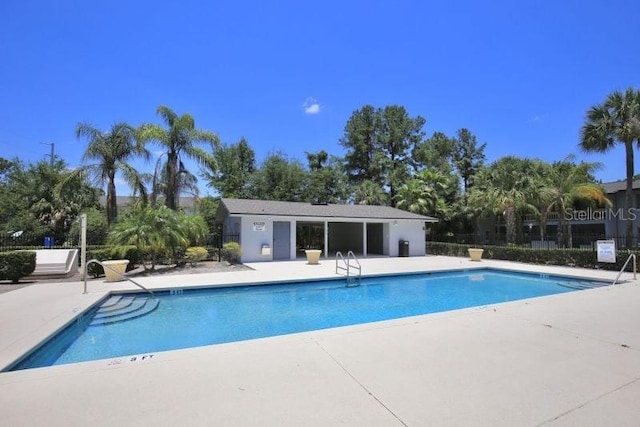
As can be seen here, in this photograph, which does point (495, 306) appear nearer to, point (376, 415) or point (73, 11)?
point (376, 415)

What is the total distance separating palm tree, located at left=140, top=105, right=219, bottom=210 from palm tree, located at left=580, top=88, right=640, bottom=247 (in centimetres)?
1982

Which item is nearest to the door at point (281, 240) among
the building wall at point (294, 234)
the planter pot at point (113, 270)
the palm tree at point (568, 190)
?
the building wall at point (294, 234)

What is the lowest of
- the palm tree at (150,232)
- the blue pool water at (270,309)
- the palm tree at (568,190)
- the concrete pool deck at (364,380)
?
the blue pool water at (270,309)

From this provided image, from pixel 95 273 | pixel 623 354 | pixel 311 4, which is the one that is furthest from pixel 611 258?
pixel 95 273

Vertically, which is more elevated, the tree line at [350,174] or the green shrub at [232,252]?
the tree line at [350,174]

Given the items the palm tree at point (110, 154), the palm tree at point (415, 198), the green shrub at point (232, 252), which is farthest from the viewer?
the palm tree at point (415, 198)

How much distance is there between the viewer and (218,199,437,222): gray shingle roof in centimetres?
1753

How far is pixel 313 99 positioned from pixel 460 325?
89.4 feet

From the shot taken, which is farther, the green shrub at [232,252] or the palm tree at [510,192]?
the palm tree at [510,192]

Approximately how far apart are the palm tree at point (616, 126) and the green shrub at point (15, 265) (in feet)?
80.8

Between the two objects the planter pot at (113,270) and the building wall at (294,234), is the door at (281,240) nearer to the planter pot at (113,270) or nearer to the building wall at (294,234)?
the building wall at (294,234)

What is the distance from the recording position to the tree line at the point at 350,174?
17312mm

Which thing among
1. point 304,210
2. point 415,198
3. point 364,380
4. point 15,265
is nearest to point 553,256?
point 415,198

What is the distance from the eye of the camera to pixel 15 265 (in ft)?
34.9
